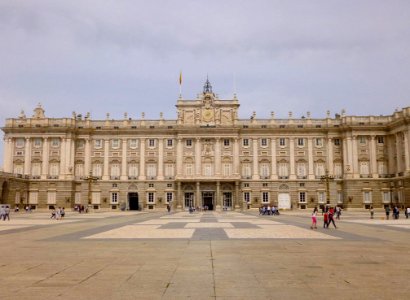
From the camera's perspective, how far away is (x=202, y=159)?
3123 inches

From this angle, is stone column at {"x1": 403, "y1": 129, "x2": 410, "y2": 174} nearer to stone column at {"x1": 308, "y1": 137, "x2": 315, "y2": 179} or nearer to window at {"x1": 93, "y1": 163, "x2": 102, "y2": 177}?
stone column at {"x1": 308, "y1": 137, "x2": 315, "y2": 179}

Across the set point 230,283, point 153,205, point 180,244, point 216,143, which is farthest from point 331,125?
point 230,283

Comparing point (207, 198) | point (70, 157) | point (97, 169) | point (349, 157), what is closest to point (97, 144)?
point (97, 169)

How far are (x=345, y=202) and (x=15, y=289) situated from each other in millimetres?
73767

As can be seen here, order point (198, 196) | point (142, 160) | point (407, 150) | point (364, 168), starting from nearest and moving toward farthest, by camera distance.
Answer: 1. point (407, 150)
2. point (364, 168)
3. point (198, 196)
4. point (142, 160)

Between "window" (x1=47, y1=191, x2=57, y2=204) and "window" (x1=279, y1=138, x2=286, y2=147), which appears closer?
"window" (x1=47, y1=191, x2=57, y2=204)

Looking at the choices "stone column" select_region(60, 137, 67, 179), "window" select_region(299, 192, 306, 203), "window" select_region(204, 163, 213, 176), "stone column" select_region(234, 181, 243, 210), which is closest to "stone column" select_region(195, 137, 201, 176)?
"window" select_region(204, 163, 213, 176)

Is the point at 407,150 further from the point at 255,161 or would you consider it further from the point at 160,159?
the point at 160,159

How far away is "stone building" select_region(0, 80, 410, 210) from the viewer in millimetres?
77062

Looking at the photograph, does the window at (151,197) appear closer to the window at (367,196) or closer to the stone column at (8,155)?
the stone column at (8,155)

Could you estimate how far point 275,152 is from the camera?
79.4 meters

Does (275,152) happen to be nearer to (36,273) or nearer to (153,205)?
(153,205)

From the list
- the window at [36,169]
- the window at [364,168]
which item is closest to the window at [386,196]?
the window at [364,168]

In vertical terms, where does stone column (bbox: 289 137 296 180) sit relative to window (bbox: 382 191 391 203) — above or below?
above
